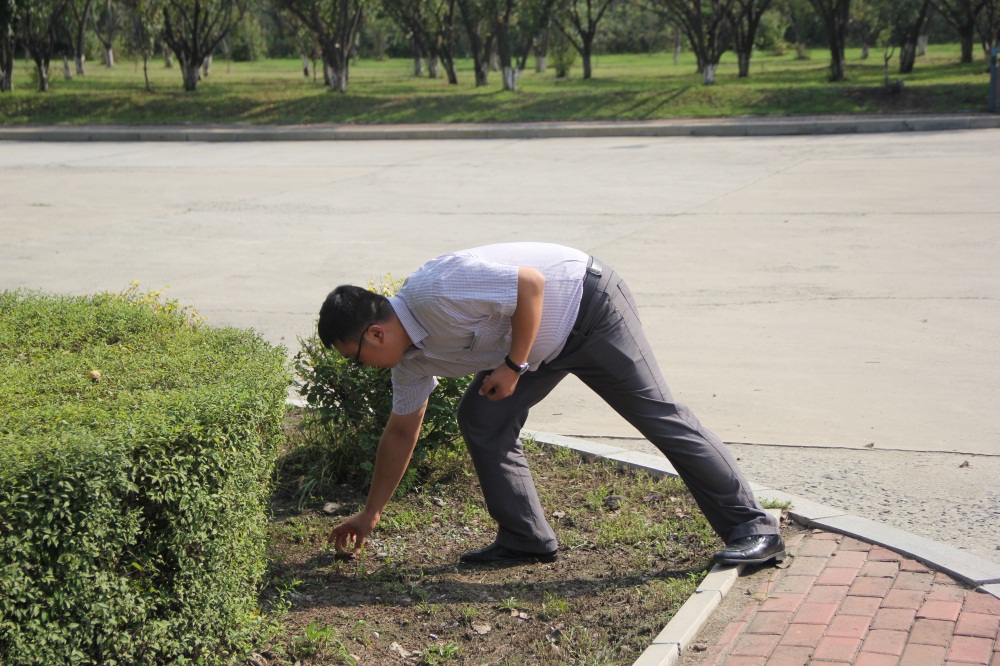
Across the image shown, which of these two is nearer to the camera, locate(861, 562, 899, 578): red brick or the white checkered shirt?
the white checkered shirt

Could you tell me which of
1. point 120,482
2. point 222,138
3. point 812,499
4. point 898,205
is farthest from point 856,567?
point 222,138

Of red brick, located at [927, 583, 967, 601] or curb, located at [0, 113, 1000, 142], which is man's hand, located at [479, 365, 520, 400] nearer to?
red brick, located at [927, 583, 967, 601]

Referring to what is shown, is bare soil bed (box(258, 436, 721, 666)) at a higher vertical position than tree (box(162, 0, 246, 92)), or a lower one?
lower

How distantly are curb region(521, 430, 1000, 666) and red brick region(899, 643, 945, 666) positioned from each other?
0.47 m

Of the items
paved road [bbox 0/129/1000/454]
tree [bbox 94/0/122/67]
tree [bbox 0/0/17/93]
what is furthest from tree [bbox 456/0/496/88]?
tree [bbox 94/0/122/67]

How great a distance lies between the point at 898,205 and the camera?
11.7m

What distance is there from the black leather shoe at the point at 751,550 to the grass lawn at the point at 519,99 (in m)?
21.4

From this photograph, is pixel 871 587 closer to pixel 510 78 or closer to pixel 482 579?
pixel 482 579

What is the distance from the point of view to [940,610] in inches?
134

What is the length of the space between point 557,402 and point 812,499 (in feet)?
6.36

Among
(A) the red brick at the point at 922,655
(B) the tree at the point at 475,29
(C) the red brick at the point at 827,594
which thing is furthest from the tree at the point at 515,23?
(A) the red brick at the point at 922,655

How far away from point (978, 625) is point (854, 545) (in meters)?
0.67

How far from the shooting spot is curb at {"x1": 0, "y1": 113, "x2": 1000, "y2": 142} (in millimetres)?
20672

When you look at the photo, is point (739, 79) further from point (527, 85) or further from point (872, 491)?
point (872, 491)
